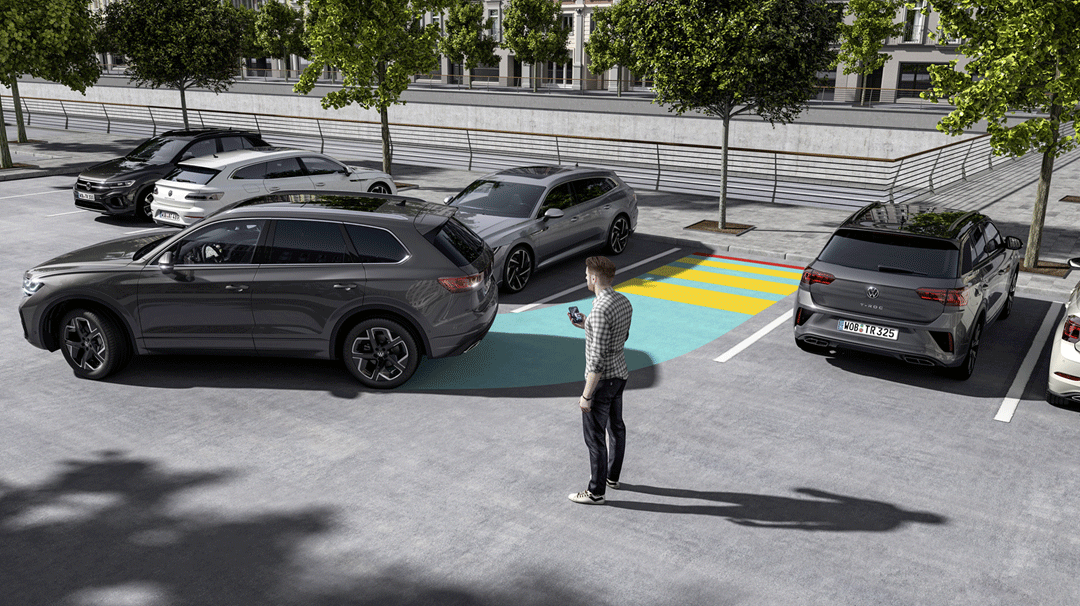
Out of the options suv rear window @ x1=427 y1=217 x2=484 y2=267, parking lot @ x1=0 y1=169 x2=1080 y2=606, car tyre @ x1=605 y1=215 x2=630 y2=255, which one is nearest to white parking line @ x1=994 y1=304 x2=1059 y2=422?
parking lot @ x1=0 y1=169 x2=1080 y2=606

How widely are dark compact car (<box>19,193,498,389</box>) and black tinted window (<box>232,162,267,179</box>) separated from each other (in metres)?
6.88

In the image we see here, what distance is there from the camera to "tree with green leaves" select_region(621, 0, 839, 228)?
1398 centimetres

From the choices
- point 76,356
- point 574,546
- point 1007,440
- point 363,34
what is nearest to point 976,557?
point 1007,440

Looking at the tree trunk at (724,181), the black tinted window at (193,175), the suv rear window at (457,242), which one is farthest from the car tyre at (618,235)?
the black tinted window at (193,175)

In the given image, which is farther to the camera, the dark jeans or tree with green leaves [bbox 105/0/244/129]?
tree with green leaves [bbox 105/0/244/129]

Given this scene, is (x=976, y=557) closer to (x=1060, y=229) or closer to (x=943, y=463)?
(x=943, y=463)

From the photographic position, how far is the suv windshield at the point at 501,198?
12.2m

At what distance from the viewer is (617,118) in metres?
36.4

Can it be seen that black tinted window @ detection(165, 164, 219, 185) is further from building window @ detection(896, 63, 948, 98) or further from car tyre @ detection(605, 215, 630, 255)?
building window @ detection(896, 63, 948, 98)

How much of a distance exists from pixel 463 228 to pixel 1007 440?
5.63m

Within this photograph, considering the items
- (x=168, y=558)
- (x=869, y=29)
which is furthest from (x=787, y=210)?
(x=168, y=558)

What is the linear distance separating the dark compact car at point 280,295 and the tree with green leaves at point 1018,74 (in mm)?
8336

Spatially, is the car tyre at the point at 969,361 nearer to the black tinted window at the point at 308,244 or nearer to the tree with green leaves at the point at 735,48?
the black tinted window at the point at 308,244

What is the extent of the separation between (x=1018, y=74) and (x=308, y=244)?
9843 mm
